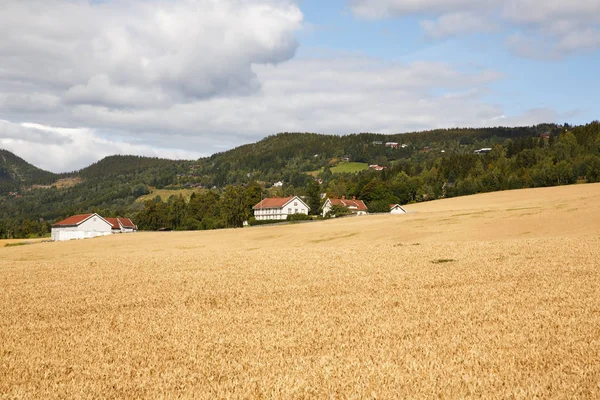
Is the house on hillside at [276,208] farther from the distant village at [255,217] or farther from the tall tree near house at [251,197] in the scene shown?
the tall tree near house at [251,197]

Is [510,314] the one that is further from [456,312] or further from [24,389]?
[24,389]

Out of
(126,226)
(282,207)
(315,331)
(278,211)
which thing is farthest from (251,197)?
(315,331)

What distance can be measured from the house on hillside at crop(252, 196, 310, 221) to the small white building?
135 feet

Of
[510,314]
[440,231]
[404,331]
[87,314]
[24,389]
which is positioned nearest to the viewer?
[24,389]

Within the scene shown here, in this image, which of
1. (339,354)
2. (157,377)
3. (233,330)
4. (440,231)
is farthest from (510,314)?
(440,231)

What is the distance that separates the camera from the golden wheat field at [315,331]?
33.9 feet

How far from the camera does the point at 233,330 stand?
15.1 m

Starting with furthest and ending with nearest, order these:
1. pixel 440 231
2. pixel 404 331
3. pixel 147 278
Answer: pixel 440 231, pixel 147 278, pixel 404 331

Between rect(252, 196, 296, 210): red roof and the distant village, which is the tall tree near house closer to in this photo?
the distant village

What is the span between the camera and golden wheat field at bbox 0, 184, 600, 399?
10344 mm

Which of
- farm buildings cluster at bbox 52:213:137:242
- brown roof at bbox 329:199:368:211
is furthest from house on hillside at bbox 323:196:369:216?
farm buildings cluster at bbox 52:213:137:242

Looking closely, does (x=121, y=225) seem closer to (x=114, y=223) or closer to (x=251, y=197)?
(x=114, y=223)

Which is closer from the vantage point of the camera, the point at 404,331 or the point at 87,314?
the point at 404,331

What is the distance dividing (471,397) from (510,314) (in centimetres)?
704
